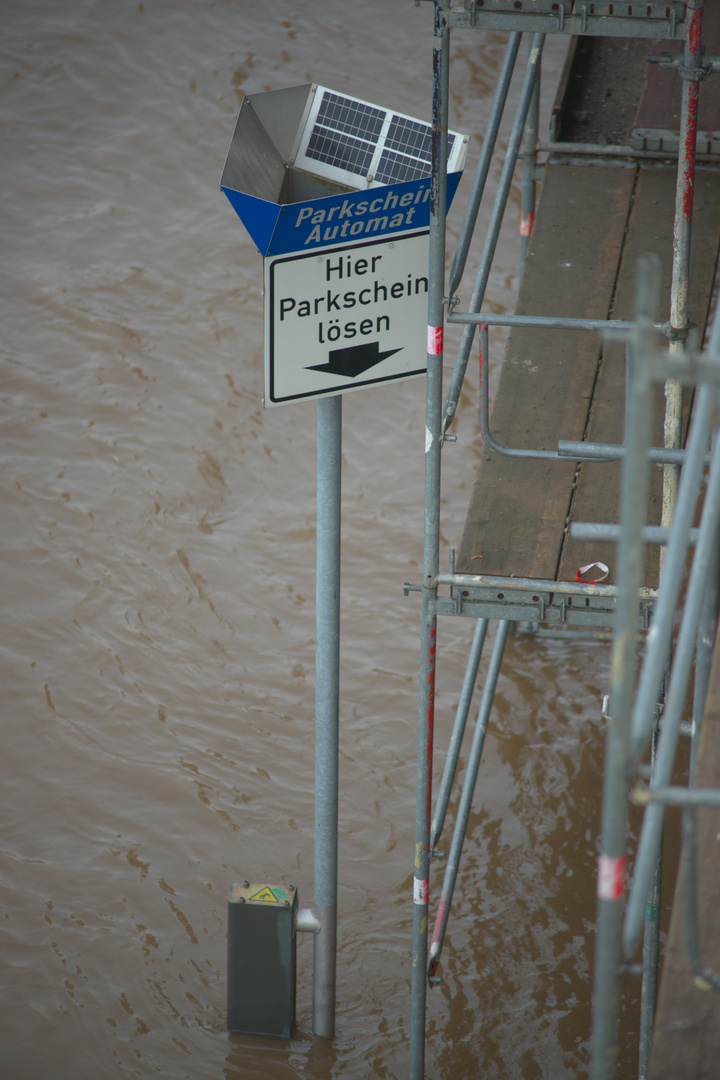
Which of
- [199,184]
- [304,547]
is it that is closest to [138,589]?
[304,547]

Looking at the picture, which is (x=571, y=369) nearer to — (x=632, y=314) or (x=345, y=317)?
(x=632, y=314)

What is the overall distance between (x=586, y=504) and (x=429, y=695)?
0.88 metres

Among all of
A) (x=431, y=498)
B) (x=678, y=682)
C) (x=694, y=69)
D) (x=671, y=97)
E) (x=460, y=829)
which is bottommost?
(x=460, y=829)

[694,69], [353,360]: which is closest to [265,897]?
[353,360]

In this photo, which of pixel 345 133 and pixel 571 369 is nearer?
pixel 345 133

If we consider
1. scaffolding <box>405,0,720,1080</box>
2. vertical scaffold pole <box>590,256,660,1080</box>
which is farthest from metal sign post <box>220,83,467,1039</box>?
vertical scaffold pole <box>590,256,660,1080</box>

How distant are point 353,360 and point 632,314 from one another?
1383 mm

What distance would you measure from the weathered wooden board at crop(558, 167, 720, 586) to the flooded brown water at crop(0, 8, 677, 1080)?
2.31 metres

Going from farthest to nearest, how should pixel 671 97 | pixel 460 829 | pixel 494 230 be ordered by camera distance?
pixel 671 97 → pixel 460 829 → pixel 494 230

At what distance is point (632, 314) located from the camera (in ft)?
14.7

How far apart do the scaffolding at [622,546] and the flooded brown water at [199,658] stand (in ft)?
2.78

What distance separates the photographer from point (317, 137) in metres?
3.76

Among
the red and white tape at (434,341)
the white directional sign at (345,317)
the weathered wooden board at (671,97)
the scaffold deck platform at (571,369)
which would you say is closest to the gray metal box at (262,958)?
the scaffold deck platform at (571,369)

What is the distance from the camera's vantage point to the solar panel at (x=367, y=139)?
146 inches
